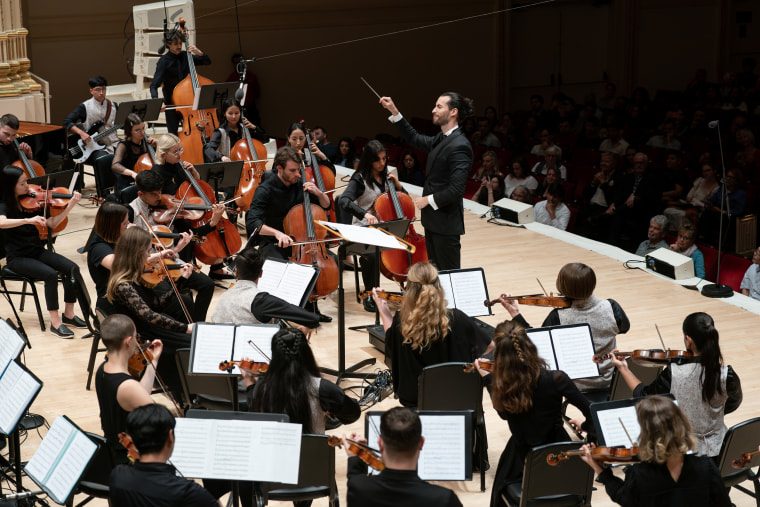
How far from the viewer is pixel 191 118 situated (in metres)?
8.68

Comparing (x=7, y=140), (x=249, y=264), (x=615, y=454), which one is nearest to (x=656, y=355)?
(x=615, y=454)

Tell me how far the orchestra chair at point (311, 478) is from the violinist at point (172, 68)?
6000 millimetres

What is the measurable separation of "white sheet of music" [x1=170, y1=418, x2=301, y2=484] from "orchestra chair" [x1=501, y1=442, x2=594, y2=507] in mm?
1011

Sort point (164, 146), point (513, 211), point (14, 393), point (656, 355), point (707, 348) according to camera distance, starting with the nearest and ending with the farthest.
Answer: point (14, 393), point (707, 348), point (656, 355), point (164, 146), point (513, 211)

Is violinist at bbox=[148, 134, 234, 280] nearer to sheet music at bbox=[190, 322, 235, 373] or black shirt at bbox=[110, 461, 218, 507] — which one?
sheet music at bbox=[190, 322, 235, 373]

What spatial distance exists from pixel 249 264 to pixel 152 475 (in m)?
1.97

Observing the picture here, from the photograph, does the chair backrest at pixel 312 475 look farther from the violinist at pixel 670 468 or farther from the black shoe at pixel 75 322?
the black shoe at pixel 75 322

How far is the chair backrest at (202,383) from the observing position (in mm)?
4516

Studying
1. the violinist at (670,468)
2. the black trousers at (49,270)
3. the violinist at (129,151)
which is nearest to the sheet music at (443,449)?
the violinist at (670,468)

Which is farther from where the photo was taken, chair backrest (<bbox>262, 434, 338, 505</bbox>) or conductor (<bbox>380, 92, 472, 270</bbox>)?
conductor (<bbox>380, 92, 472, 270</bbox>)

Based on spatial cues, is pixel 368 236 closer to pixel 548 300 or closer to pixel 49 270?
pixel 548 300

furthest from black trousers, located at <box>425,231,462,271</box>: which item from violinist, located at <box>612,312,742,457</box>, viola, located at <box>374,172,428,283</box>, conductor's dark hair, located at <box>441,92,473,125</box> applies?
violinist, located at <box>612,312,742,457</box>

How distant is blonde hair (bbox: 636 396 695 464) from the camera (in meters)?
3.05

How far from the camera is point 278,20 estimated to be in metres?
14.8
